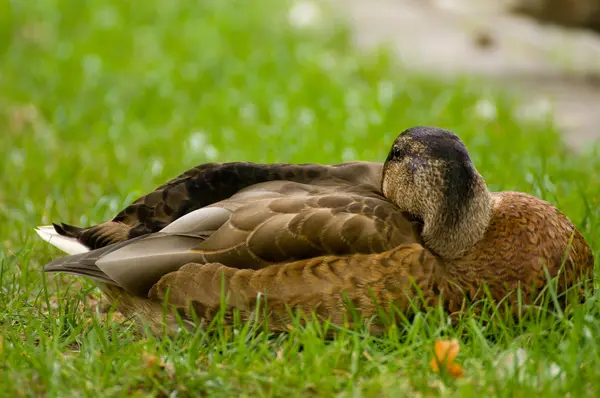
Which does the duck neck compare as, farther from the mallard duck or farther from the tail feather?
the tail feather

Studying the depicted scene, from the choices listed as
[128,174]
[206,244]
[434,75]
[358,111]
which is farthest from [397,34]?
[206,244]

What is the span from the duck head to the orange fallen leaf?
1.73ft

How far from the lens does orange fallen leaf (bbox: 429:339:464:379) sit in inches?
127

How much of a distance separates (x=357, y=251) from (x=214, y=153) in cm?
297

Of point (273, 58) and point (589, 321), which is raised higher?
point (273, 58)

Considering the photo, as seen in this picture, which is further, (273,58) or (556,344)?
(273,58)

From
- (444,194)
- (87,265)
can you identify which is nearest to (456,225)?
(444,194)

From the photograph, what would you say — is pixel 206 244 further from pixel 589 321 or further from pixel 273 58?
pixel 273 58

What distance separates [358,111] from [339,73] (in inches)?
40.1

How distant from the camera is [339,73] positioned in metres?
8.16

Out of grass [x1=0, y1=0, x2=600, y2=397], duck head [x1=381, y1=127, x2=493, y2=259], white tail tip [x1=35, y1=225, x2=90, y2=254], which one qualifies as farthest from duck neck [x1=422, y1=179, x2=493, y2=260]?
white tail tip [x1=35, y1=225, x2=90, y2=254]

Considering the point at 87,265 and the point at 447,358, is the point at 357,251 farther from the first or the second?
the point at 87,265

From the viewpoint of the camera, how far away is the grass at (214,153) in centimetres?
325

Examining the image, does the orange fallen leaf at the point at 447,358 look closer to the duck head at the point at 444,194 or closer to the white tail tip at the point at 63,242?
the duck head at the point at 444,194
